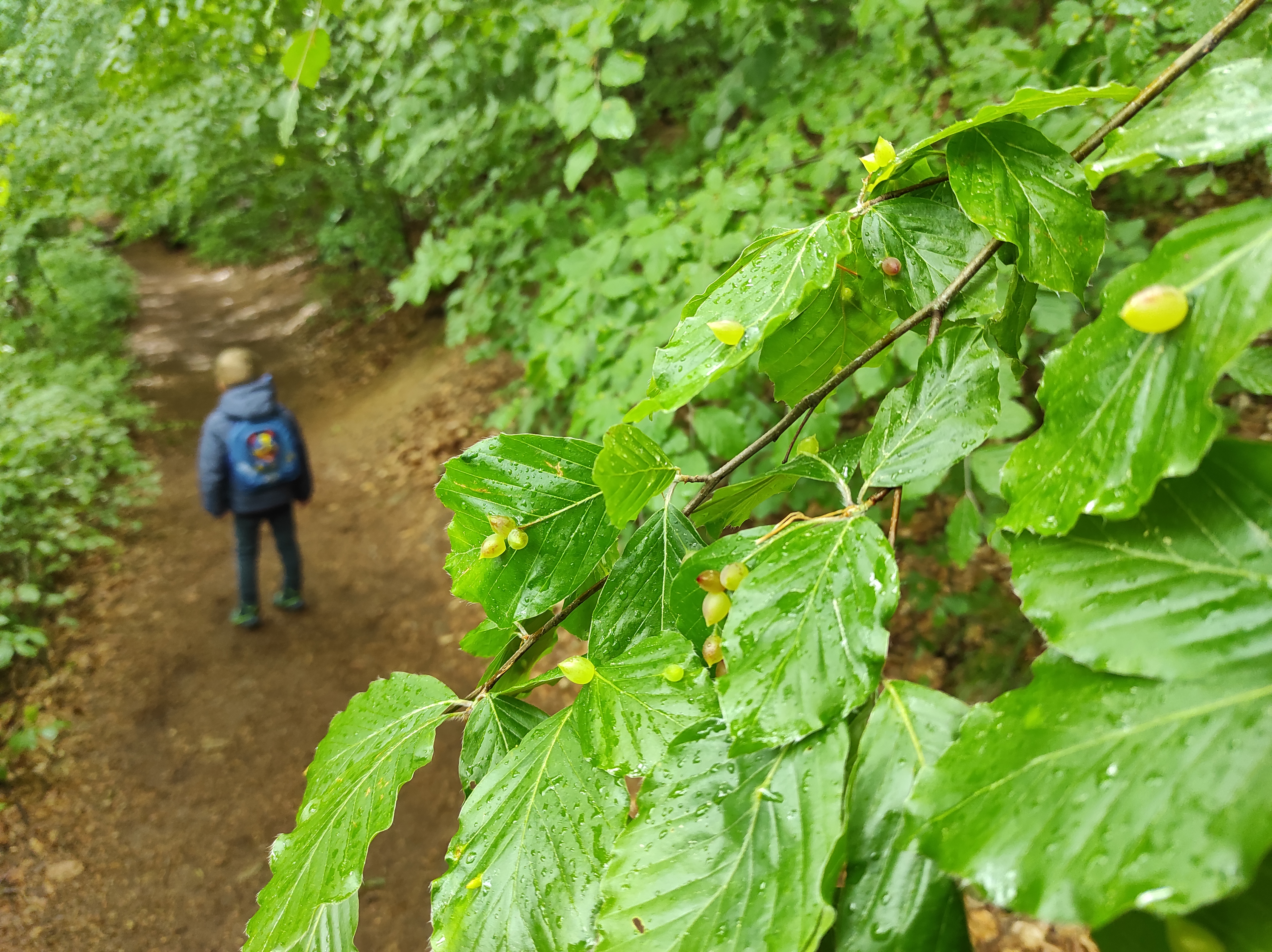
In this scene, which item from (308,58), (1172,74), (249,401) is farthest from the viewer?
(249,401)

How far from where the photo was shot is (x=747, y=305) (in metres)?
0.68

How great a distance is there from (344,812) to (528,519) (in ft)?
1.28

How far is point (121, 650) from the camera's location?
488 centimetres

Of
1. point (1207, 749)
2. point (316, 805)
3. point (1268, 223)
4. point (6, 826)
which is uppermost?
point (1268, 223)

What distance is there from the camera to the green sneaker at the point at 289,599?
5160 millimetres

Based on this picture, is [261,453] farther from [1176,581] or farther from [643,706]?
[1176,581]

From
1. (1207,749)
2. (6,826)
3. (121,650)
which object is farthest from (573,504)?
(121,650)

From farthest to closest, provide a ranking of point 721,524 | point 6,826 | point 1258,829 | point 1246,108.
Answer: point 6,826 < point 721,524 < point 1246,108 < point 1258,829

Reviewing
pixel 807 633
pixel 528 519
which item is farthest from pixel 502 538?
pixel 807 633

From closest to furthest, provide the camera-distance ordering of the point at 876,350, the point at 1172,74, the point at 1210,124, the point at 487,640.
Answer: the point at 1210,124
the point at 1172,74
the point at 876,350
the point at 487,640

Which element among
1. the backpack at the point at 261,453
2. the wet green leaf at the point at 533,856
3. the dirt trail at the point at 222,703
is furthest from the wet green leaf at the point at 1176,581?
the backpack at the point at 261,453

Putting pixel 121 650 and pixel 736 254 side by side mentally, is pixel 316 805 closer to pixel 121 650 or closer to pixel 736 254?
pixel 736 254

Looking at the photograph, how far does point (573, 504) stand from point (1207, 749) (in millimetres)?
585

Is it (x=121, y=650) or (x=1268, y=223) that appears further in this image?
(x=121, y=650)
